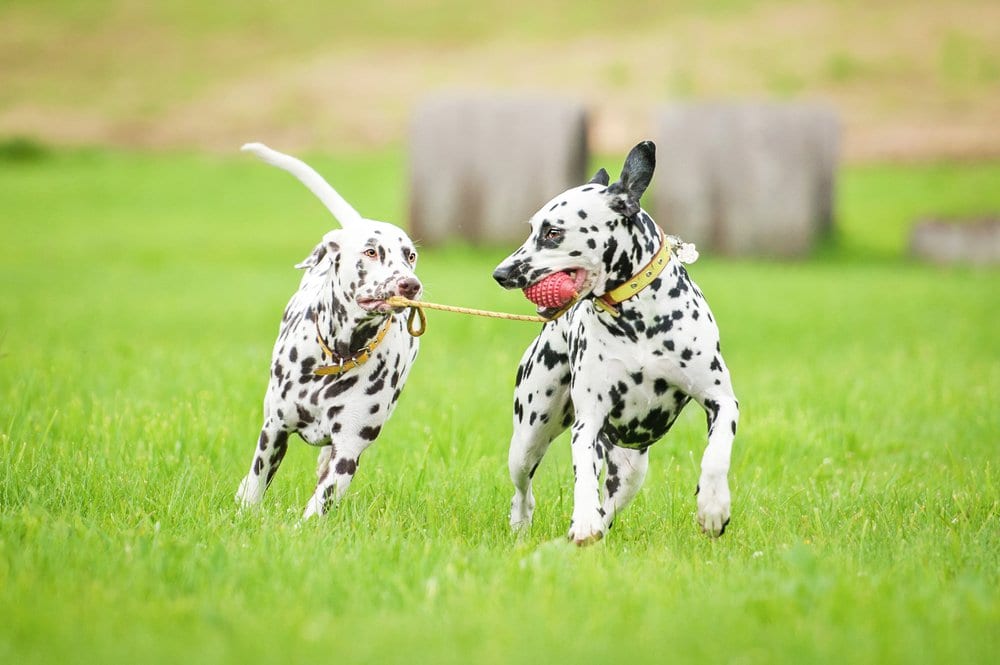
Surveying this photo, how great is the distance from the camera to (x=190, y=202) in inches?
955

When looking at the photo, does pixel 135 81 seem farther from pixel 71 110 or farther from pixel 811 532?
pixel 811 532

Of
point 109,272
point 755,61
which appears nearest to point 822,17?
point 755,61

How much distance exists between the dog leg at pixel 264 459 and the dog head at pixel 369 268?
2.10ft

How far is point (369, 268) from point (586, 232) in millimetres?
1012

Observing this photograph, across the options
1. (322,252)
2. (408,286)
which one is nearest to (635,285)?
(408,286)

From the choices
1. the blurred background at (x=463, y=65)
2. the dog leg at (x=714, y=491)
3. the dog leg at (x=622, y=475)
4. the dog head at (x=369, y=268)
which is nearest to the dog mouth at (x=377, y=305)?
the dog head at (x=369, y=268)

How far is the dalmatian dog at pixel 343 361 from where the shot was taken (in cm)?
562

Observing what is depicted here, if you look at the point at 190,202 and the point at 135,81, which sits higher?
the point at 135,81

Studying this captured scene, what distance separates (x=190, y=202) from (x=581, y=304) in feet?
64.9

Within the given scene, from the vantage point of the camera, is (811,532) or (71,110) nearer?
(811,532)

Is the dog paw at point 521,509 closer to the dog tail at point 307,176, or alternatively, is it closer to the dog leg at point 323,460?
the dog leg at point 323,460

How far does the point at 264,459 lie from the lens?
586 centimetres

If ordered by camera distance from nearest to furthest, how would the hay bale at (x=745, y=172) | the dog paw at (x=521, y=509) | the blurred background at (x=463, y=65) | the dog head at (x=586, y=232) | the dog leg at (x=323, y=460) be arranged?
1. the dog head at (x=586, y=232)
2. the dog paw at (x=521, y=509)
3. the dog leg at (x=323, y=460)
4. the hay bale at (x=745, y=172)
5. the blurred background at (x=463, y=65)

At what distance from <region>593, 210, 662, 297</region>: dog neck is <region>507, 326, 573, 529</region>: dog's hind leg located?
62cm
